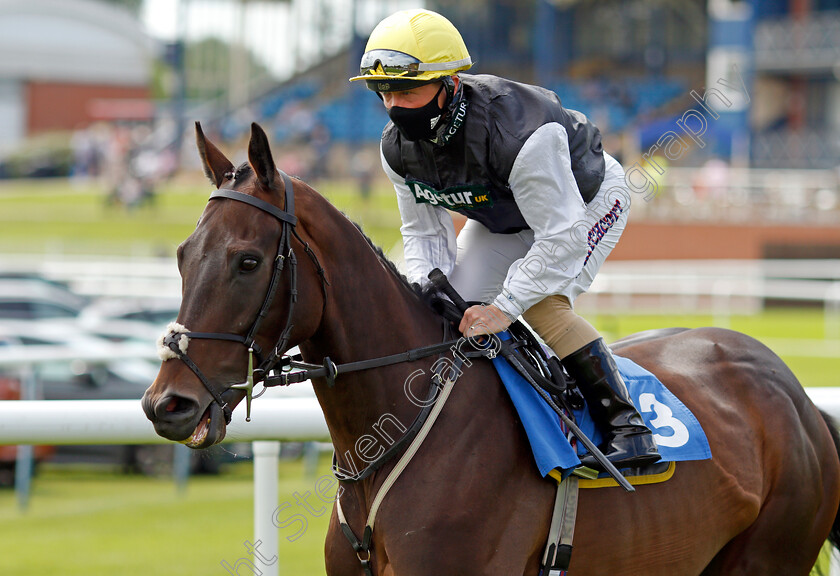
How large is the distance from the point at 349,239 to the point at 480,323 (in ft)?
1.46

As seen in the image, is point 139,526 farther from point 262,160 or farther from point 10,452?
point 262,160

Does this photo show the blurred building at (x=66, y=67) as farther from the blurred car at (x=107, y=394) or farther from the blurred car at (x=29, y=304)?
the blurred car at (x=107, y=394)

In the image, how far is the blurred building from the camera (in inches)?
1975

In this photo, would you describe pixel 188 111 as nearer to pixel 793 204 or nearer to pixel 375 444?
pixel 793 204

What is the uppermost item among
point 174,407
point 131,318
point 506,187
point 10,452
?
point 506,187

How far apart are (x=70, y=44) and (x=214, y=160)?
176 ft

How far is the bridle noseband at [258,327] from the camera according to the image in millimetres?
2508

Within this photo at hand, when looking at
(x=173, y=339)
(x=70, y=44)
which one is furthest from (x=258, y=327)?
(x=70, y=44)

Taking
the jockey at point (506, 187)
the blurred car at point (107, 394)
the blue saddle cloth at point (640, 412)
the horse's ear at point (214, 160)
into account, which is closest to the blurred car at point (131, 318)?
the blurred car at point (107, 394)

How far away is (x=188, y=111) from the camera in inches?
1533

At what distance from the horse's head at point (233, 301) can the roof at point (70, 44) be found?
51.2 m

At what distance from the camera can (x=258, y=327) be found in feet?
8.50

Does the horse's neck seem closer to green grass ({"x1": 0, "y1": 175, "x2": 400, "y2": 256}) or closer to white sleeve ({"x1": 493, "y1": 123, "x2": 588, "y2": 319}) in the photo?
white sleeve ({"x1": 493, "y1": 123, "x2": 588, "y2": 319})

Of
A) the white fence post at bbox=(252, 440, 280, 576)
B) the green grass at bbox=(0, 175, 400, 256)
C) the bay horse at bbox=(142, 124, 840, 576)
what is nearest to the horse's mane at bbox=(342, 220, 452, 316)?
the bay horse at bbox=(142, 124, 840, 576)
